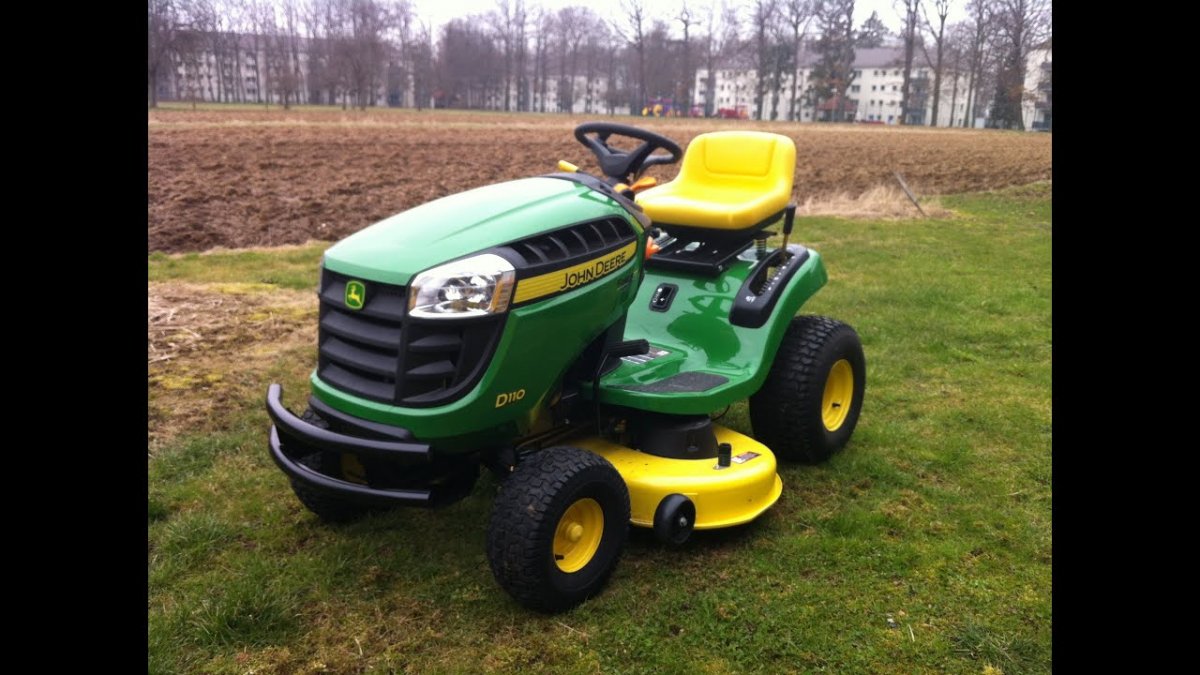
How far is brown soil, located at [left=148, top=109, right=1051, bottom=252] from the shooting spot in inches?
390

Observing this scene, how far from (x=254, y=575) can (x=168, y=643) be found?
1.27 ft

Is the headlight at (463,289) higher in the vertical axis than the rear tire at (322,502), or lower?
higher

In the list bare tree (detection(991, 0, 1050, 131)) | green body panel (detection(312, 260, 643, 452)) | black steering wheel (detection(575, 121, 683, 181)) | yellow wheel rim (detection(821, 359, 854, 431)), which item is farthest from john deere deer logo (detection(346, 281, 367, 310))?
bare tree (detection(991, 0, 1050, 131))

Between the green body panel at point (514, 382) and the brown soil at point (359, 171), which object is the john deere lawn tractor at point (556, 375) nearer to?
the green body panel at point (514, 382)

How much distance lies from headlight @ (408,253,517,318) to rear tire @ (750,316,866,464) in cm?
167

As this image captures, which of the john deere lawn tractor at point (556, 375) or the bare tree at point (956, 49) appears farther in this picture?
the bare tree at point (956, 49)

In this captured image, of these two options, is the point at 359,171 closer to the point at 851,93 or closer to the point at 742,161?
the point at 742,161

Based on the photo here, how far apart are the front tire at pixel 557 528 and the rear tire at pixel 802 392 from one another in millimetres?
1190

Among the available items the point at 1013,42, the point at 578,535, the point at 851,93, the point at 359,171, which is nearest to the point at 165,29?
the point at 359,171

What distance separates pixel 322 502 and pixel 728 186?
7.99 ft

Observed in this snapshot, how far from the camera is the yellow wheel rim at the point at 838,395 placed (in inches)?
161

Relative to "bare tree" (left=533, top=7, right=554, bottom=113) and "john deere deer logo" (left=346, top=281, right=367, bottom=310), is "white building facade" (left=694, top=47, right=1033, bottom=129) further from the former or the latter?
"john deere deer logo" (left=346, top=281, right=367, bottom=310)

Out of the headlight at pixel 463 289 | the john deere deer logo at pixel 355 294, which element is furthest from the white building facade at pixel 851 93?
the john deere deer logo at pixel 355 294
